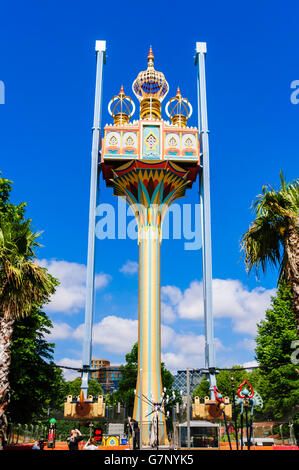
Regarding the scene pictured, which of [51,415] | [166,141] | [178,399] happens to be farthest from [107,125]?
[178,399]

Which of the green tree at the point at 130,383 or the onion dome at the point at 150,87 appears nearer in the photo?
the onion dome at the point at 150,87

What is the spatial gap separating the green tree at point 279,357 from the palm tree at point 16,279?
709 inches

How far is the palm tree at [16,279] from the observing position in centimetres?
1183

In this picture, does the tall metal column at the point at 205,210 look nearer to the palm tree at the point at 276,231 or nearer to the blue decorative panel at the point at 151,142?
the blue decorative panel at the point at 151,142

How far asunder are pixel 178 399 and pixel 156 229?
31.3 meters

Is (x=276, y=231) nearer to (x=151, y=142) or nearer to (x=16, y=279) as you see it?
(x=16, y=279)

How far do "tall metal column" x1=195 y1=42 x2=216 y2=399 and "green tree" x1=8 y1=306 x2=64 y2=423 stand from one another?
9819 mm

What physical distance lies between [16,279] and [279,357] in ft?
75.7

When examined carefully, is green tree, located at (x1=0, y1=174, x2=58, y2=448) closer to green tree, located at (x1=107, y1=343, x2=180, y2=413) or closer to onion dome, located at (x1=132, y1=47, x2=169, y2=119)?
onion dome, located at (x1=132, y1=47, x2=169, y2=119)

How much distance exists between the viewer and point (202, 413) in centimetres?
2608

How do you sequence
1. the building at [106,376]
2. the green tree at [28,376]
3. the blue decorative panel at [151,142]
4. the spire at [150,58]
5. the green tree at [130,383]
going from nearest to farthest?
1. the green tree at [28,376]
2. the building at [106,376]
3. the blue decorative panel at [151,142]
4. the spire at [150,58]
5. the green tree at [130,383]

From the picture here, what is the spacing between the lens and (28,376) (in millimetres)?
21797

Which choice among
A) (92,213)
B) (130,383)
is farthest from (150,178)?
(130,383)

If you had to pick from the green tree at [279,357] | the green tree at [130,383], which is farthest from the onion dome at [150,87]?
the green tree at [130,383]
